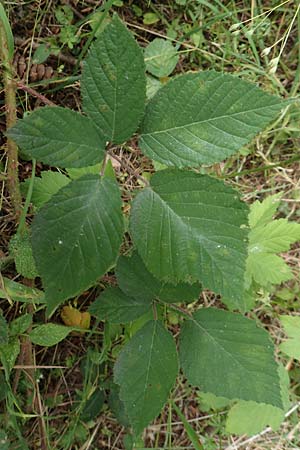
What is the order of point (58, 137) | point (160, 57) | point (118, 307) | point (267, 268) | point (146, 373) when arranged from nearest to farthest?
1. point (58, 137)
2. point (146, 373)
3. point (118, 307)
4. point (267, 268)
5. point (160, 57)

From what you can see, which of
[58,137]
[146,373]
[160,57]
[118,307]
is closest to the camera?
[58,137]

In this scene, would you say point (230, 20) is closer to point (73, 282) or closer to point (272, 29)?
point (272, 29)

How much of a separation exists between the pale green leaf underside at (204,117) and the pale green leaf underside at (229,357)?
0.57 metres

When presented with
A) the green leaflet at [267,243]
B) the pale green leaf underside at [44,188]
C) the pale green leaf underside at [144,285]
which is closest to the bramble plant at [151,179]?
the pale green leaf underside at [144,285]

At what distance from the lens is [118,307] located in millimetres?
1606

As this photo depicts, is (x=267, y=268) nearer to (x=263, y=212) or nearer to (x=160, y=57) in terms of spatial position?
(x=263, y=212)

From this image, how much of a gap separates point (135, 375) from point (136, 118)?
761 mm

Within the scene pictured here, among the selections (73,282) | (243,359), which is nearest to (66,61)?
(73,282)

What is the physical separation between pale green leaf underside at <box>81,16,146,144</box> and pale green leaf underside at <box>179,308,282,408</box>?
671 millimetres

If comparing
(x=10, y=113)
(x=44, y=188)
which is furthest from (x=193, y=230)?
(x=10, y=113)

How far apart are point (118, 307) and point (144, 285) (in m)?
0.11

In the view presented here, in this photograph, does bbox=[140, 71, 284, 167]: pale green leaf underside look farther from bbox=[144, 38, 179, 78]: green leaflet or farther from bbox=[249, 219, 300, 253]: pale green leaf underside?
bbox=[144, 38, 179, 78]: green leaflet

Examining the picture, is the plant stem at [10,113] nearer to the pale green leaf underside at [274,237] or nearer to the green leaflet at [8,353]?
the green leaflet at [8,353]

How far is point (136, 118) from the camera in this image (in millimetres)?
1244
